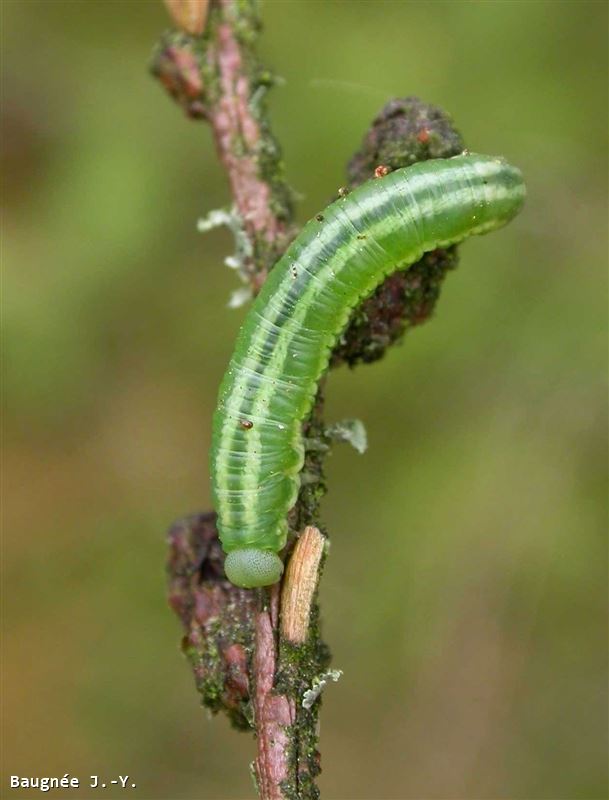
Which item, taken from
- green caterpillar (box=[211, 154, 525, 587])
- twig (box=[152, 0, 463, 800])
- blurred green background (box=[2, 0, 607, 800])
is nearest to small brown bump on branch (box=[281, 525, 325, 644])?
twig (box=[152, 0, 463, 800])

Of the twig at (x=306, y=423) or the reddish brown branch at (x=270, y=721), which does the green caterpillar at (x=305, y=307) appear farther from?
the reddish brown branch at (x=270, y=721)

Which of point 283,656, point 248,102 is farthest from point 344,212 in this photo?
point 283,656

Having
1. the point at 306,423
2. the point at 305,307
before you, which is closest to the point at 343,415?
the point at 306,423

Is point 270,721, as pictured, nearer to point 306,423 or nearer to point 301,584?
point 301,584

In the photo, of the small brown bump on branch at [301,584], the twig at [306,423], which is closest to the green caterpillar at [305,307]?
→ the twig at [306,423]

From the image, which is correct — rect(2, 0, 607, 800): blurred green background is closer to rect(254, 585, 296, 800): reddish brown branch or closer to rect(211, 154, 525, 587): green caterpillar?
rect(211, 154, 525, 587): green caterpillar

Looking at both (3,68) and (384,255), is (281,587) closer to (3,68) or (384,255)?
(384,255)
